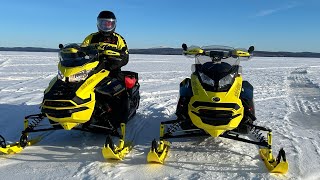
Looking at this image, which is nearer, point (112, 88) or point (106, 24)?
point (112, 88)

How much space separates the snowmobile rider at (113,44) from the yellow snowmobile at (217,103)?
901mm

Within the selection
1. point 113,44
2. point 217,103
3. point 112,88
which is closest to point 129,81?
point 112,88

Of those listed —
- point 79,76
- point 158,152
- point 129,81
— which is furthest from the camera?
point 129,81

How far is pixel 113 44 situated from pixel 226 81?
2.44 m

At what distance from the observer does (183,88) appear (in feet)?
18.4

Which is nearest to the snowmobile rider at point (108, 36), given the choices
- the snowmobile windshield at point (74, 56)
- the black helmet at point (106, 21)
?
the black helmet at point (106, 21)

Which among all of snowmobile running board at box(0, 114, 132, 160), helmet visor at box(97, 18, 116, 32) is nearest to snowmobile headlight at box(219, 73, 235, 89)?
snowmobile running board at box(0, 114, 132, 160)

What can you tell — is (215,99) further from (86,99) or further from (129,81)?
(129,81)

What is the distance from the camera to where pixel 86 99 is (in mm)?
4984

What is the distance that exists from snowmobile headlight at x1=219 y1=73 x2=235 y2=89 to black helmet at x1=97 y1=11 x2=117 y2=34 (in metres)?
2.48

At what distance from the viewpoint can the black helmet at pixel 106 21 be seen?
21.1 ft

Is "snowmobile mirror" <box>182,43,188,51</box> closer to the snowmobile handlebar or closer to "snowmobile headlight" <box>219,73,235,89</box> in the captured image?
the snowmobile handlebar

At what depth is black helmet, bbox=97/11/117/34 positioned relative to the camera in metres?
6.42

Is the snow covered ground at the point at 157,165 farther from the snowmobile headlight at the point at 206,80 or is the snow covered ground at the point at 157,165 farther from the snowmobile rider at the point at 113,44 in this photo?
the snowmobile headlight at the point at 206,80
